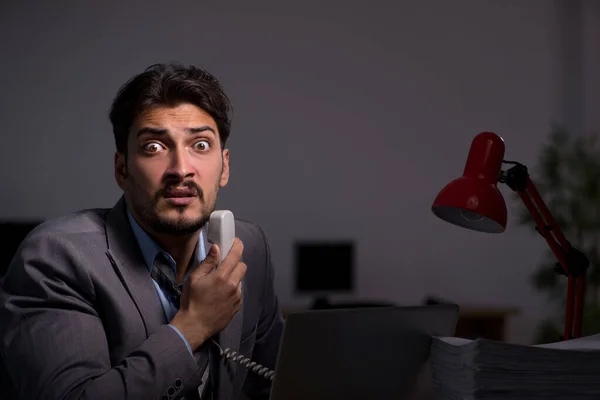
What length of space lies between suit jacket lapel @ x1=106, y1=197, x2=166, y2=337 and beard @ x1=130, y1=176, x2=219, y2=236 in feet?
0.18

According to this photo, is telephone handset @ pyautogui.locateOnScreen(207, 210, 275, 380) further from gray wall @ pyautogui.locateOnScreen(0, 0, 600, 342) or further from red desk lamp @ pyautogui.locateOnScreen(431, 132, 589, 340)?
gray wall @ pyautogui.locateOnScreen(0, 0, 600, 342)

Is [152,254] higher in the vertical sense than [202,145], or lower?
lower

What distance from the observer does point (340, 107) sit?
5.00 metres

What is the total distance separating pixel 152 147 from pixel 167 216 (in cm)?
14

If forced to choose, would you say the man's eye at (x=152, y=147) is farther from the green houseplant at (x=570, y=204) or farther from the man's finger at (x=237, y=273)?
the green houseplant at (x=570, y=204)

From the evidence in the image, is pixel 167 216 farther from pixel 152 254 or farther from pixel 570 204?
pixel 570 204

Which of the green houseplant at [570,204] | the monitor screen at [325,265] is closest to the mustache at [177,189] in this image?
the green houseplant at [570,204]

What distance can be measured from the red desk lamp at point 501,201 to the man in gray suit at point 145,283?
1.45 feet

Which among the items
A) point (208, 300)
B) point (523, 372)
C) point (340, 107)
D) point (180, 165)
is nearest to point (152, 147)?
point (180, 165)

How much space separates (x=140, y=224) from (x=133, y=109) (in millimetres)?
233

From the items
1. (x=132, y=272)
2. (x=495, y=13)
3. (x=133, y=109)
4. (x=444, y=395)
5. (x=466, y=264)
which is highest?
(x=495, y=13)

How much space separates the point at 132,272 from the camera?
4.46ft


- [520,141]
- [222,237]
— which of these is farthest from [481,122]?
[222,237]

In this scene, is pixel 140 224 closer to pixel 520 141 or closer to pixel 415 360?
pixel 415 360
